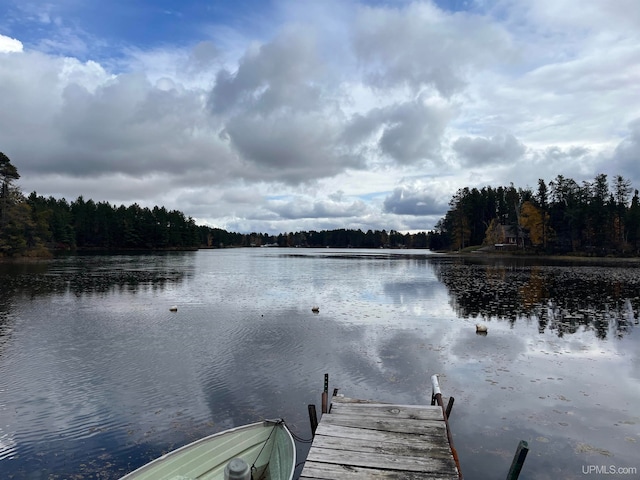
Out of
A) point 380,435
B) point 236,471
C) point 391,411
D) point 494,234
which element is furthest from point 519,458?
point 494,234

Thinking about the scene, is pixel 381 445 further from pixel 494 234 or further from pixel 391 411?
pixel 494 234

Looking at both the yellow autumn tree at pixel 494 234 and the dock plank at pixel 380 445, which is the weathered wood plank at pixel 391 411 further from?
the yellow autumn tree at pixel 494 234

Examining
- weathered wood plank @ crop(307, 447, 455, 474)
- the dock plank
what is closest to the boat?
weathered wood plank @ crop(307, 447, 455, 474)

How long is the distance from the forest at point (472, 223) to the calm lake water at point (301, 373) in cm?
6182

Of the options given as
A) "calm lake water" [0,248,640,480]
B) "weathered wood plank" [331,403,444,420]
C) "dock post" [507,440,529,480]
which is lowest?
"calm lake water" [0,248,640,480]

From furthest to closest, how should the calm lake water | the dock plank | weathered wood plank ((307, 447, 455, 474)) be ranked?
1. the calm lake water
2. weathered wood plank ((307, 447, 455, 474))
3. the dock plank

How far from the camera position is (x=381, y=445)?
7.04m

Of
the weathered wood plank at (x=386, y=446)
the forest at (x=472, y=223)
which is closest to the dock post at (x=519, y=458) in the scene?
the weathered wood plank at (x=386, y=446)

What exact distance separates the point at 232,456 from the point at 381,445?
8.83 ft

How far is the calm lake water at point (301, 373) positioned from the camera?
27.5 feet

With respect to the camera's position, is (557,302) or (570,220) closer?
(557,302)

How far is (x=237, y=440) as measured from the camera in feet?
24.2

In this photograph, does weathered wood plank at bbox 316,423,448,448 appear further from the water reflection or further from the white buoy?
the water reflection

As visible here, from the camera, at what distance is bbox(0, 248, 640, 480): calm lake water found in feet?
27.5
